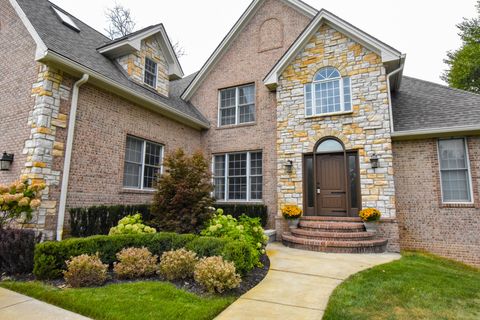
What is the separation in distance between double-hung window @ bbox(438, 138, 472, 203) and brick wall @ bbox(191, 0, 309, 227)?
5164mm

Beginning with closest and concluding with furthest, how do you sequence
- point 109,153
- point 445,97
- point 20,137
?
point 20,137 → point 109,153 → point 445,97

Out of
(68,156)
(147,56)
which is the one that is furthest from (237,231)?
(147,56)

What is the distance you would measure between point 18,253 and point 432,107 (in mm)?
11562

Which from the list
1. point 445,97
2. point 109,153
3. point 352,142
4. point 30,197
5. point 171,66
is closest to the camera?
point 30,197

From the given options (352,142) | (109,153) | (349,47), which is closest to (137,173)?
(109,153)

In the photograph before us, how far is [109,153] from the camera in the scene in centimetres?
796

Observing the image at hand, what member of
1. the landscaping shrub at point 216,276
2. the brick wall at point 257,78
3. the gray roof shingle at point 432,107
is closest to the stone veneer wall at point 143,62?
the brick wall at point 257,78

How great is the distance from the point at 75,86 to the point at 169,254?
5224mm

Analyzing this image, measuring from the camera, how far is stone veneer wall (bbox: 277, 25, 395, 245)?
848 cm

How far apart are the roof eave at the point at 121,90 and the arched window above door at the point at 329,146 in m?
4.85

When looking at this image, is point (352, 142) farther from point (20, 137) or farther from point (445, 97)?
point (20, 137)

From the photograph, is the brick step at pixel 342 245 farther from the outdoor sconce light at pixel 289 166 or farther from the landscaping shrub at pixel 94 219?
the landscaping shrub at pixel 94 219

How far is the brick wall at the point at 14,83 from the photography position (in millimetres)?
6711

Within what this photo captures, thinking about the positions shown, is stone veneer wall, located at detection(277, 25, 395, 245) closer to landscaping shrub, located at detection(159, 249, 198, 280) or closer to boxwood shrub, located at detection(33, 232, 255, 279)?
boxwood shrub, located at detection(33, 232, 255, 279)
